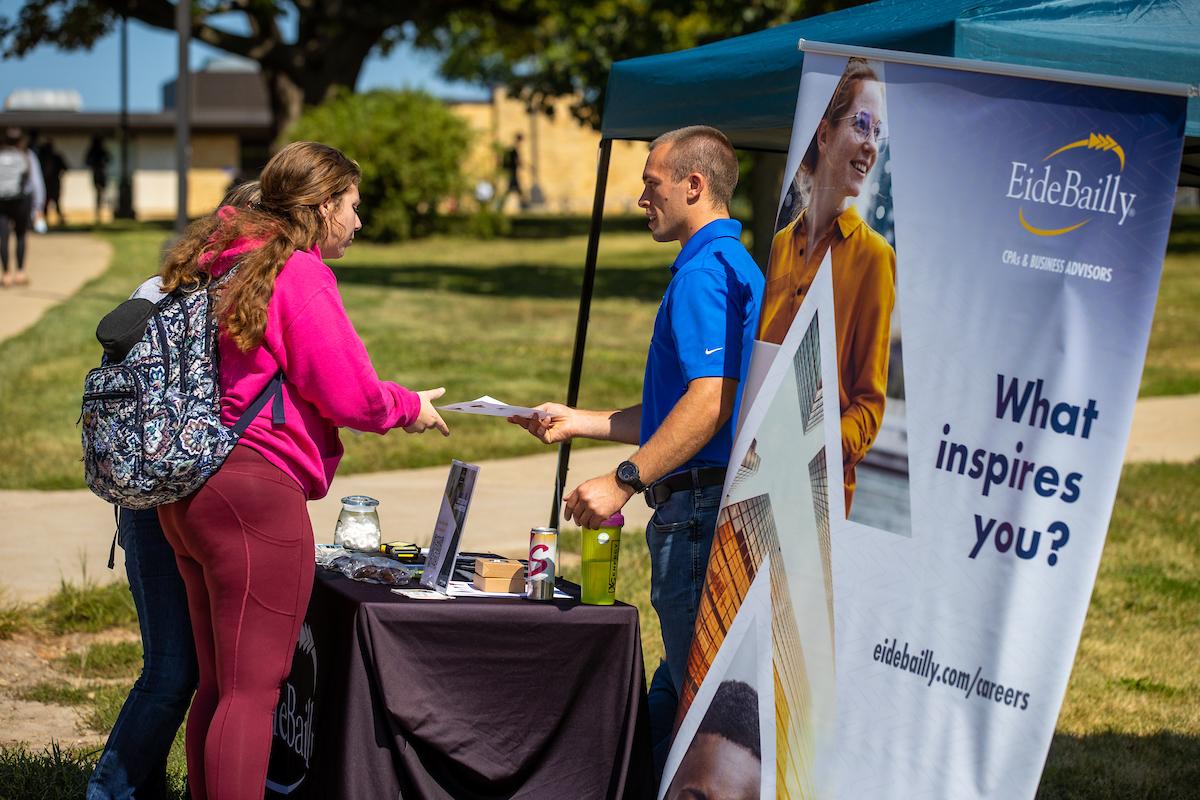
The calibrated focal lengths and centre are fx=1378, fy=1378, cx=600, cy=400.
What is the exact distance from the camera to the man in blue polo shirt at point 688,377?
3.38m

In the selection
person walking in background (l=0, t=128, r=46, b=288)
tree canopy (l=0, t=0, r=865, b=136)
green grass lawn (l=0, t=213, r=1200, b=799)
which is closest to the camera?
green grass lawn (l=0, t=213, r=1200, b=799)

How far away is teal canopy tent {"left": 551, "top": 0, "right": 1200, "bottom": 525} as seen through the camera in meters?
3.53

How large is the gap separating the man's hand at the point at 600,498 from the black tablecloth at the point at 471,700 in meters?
0.29

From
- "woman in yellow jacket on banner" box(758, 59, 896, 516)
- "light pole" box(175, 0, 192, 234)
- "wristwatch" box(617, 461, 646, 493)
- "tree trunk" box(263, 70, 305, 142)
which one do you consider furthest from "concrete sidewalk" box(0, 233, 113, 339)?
"woman in yellow jacket on banner" box(758, 59, 896, 516)

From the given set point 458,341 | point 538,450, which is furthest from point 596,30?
point 538,450

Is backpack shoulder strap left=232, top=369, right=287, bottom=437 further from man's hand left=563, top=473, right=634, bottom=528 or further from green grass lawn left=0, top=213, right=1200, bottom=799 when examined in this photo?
green grass lawn left=0, top=213, right=1200, bottom=799

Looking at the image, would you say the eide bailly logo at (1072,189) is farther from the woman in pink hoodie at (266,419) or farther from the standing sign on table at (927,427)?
the woman in pink hoodie at (266,419)

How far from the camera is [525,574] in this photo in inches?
148

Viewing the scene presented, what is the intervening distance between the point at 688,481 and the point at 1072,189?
1255mm

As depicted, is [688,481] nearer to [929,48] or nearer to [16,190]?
[929,48]

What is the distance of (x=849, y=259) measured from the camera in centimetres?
309

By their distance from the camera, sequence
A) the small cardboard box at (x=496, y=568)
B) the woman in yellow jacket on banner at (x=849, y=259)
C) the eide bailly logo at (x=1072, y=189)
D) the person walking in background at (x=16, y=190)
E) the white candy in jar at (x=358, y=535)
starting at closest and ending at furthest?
the eide bailly logo at (x=1072, y=189) → the woman in yellow jacket on banner at (x=849, y=259) → the small cardboard box at (x=496, y=568) → the white candy in jar at (x=358, y=535) → the person walking in background at (x=16, y=190)

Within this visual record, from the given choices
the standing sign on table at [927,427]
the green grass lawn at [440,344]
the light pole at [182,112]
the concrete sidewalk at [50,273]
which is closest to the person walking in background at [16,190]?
the concrete sidewalk at [50,273]

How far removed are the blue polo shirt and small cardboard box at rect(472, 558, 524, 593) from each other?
1.67ft
